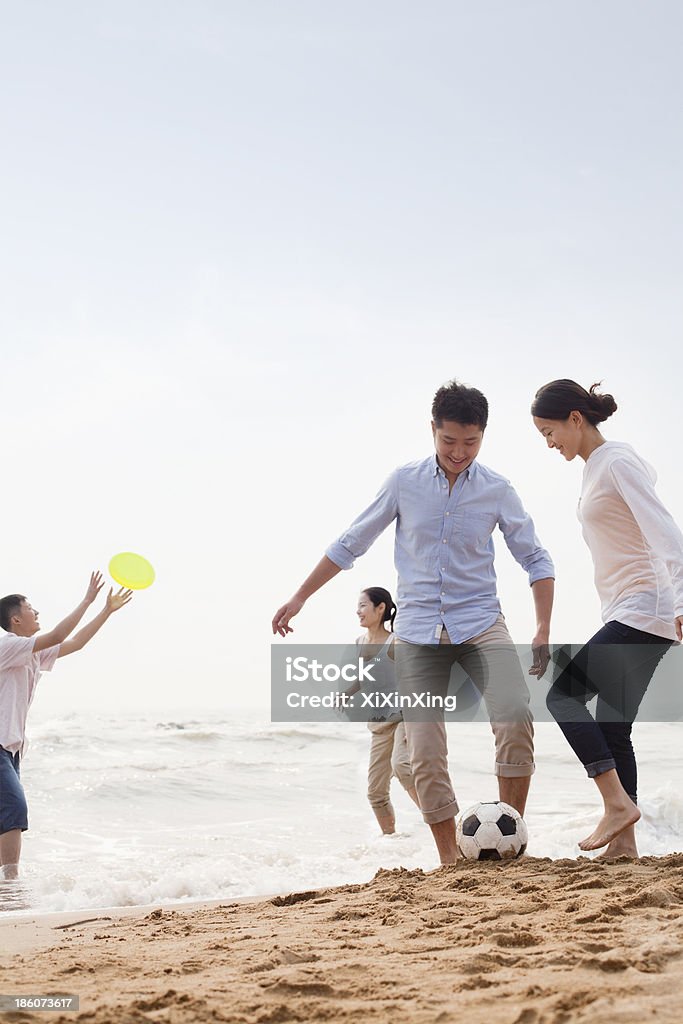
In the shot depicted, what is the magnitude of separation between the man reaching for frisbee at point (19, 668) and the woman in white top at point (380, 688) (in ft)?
7.61

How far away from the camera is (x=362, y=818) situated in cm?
923

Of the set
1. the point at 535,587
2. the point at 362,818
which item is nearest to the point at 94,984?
the point at 535,587

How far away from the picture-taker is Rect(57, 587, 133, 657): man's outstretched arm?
6.20 metres

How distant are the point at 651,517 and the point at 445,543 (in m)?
1.02

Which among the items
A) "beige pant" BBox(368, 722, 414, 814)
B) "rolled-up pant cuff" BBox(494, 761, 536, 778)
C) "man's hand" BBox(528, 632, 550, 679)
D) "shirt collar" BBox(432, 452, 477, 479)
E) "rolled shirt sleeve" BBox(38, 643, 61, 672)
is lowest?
"beige pant" BBox(368, 722, 414, 814)

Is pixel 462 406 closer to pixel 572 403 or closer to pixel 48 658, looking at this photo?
pixel 572 403

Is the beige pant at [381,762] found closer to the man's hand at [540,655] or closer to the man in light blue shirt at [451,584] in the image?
the man in light blue shirt at [451,584]

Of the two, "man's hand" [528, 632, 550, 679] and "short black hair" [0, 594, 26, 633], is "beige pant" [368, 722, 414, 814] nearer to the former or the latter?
"short black hair" [0, 594, 26, 633]

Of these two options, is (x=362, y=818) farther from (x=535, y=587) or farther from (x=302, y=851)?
(x=535, y=587)

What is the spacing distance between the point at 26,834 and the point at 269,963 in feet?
19.6

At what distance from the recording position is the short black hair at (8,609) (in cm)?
639

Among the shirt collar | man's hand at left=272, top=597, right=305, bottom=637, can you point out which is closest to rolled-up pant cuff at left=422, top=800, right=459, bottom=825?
man's hand at left=272, top=597, right=305, bottom=637

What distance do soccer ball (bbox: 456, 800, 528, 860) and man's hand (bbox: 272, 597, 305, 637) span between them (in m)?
1.24

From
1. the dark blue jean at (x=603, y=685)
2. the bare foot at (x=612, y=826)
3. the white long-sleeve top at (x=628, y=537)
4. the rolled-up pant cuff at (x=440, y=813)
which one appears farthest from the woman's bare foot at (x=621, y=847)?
the white long-sleeve top at (x=628, y=537)
